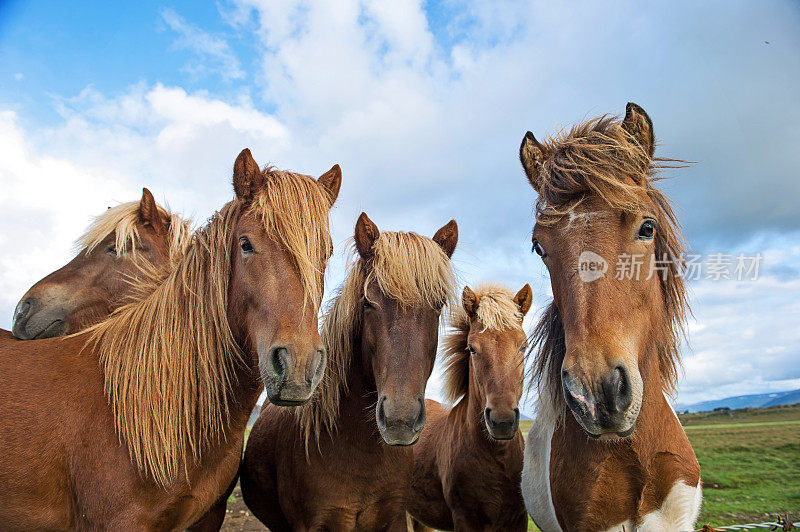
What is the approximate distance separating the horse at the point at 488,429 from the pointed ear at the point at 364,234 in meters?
0.90

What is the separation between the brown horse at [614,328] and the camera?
6.75 feet

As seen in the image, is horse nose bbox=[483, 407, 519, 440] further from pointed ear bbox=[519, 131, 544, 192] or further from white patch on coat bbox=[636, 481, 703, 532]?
pointed ear bbox=[519, 131, 544, 192]

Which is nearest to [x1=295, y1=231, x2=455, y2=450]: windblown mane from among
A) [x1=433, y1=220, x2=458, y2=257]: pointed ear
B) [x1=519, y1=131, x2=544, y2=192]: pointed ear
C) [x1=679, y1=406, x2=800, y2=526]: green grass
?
[x1=433, y1=220, x2=458, y2=257]: pointed ear

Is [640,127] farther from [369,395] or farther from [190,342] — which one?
[190,342]

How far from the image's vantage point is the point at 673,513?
93.7 inches

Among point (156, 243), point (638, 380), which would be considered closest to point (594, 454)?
point (638, 380)

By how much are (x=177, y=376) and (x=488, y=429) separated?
2.66 metres

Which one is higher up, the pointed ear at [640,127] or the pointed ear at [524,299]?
the pointed ear at [640,127]

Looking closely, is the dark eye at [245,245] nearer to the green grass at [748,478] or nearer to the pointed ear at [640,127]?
the pointed ear at [640,127]

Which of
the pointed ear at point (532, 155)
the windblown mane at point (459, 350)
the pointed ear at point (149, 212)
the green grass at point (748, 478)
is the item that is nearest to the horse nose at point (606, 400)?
the pointed ear at point (532, 155)

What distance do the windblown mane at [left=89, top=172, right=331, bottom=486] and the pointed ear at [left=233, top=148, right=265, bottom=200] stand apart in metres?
0.08

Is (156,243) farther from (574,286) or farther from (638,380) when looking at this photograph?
(638,380)

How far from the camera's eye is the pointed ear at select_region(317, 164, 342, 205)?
136 inches

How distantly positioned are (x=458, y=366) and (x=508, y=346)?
1320mm
